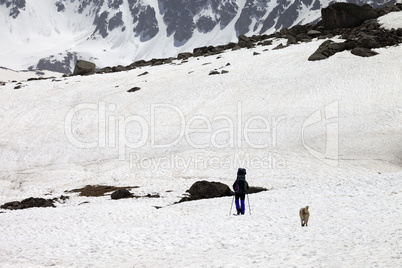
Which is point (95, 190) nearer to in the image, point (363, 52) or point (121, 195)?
point (121, 195)

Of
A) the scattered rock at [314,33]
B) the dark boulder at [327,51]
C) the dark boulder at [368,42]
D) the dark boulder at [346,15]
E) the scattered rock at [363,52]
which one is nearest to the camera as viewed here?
the scattered rock at [363,52]

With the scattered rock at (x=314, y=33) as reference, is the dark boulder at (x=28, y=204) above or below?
below

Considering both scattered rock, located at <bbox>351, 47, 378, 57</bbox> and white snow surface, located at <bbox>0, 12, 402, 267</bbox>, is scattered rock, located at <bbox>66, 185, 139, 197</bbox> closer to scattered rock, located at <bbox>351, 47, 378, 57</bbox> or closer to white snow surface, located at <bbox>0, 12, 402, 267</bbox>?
white snow surface, located at <bbox>0, 12, 402, 267</bbox>

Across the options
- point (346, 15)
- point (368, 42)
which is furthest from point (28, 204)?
point (346, 15)

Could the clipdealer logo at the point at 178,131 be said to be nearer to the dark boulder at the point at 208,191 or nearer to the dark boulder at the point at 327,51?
the dark boulder at the point at 208,191

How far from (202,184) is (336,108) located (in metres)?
23.4

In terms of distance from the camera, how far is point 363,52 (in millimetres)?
54438

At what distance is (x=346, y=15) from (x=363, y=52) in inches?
907

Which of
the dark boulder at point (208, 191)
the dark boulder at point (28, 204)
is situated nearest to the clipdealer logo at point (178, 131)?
the dark boulder at point (208, 191)

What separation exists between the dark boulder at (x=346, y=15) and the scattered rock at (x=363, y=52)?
21069 millimetres

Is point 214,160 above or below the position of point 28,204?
above

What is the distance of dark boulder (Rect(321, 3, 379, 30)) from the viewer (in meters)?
73.2

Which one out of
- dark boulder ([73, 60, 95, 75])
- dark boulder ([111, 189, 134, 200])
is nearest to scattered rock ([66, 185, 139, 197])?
dark boulder ([111, 189, 134, 200])

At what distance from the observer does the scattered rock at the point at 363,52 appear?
177 ft
